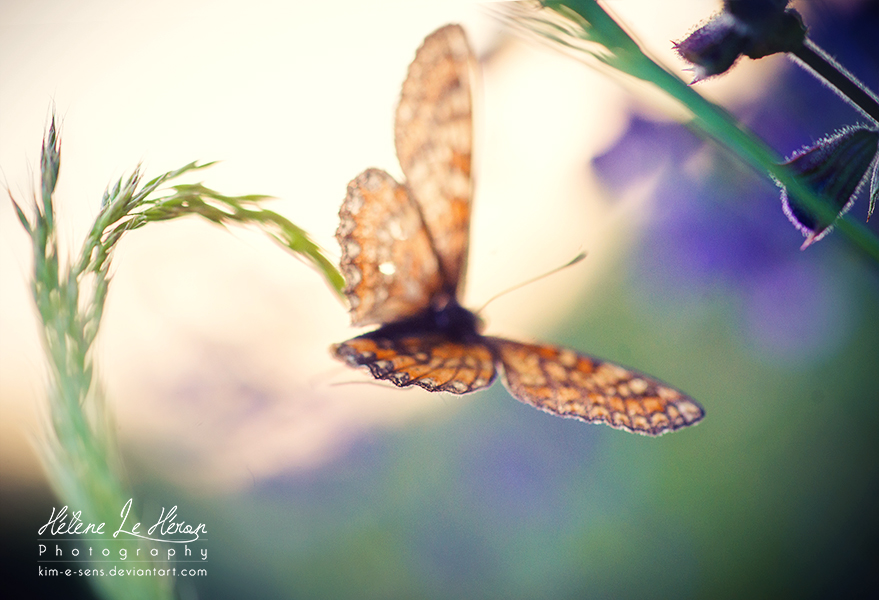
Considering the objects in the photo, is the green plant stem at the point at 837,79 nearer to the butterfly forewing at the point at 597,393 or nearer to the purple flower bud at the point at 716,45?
the purple flower bud at the point at 716,45

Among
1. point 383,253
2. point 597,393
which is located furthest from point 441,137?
point 597,393

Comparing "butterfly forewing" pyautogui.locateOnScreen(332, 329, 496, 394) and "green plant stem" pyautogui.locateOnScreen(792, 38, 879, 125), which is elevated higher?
"green plant stem" pyautogui.locateOnScreen(792, 38, 879, 125)

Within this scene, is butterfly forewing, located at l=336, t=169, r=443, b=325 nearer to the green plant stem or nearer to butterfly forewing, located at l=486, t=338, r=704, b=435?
butterfly forewing, located at l=486, t=338, r=704, b=435

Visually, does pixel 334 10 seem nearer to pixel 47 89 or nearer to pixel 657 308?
pixel 47 89

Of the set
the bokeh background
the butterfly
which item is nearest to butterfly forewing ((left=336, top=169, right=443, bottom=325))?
the butterfly

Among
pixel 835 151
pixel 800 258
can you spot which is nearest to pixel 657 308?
pixel 800 258

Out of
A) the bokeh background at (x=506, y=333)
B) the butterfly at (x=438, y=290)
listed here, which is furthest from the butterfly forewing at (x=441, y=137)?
the bokeh background at (x=506, y=333)
